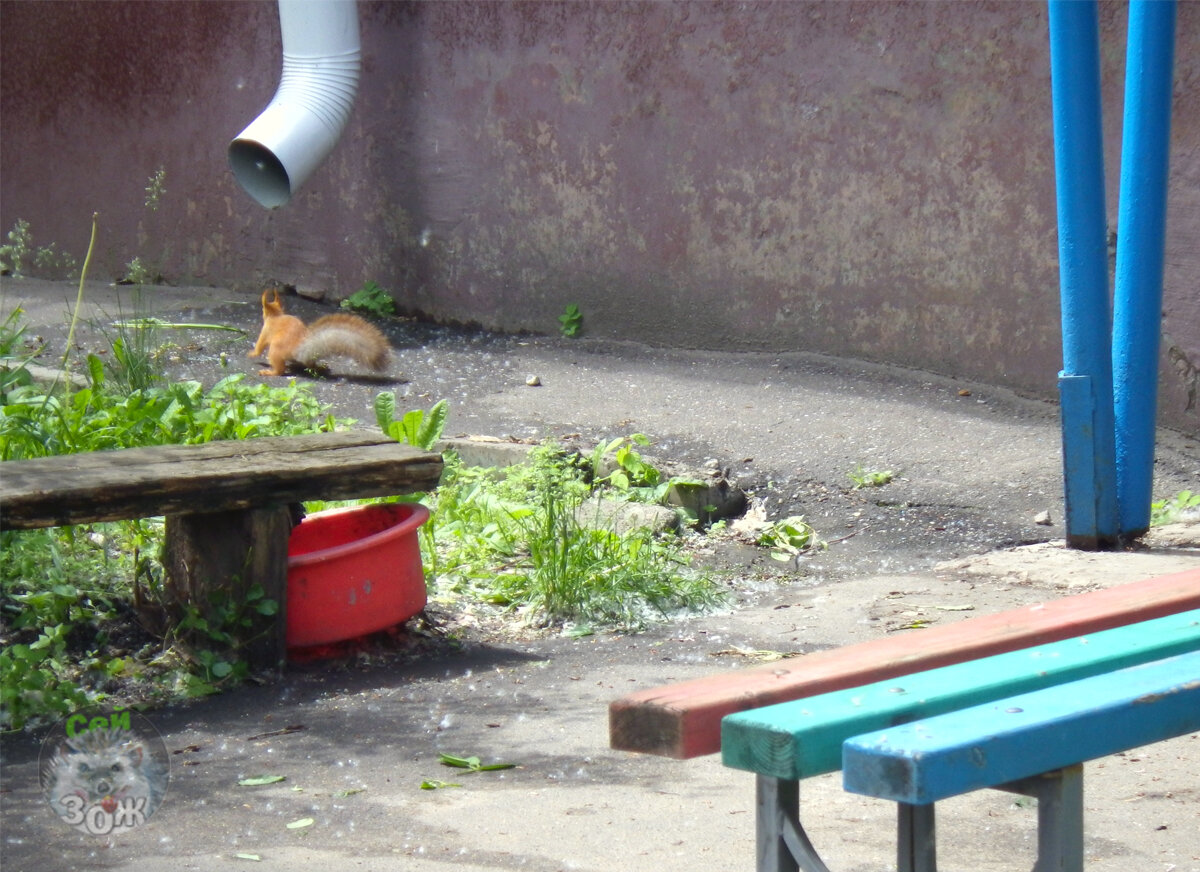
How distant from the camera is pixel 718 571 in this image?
4.69 m

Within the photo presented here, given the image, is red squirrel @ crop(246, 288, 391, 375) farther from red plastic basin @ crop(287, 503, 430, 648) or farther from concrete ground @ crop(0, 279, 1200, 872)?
red plastic basin @ crop(287, 503, 430, 648)

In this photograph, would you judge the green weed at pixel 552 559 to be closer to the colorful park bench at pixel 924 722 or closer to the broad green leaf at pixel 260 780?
the broad green leaf at pixel 260 780

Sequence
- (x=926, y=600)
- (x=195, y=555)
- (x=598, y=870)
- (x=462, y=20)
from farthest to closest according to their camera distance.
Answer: (x=462, y=20) → (x=926, y=600) → (x=195, y=555) → (x=598, y=870)

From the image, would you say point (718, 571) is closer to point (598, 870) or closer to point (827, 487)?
point (827, 487)

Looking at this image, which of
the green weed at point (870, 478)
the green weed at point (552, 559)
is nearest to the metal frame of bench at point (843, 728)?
the green weed at point (552, 559)

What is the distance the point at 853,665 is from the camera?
1.96m

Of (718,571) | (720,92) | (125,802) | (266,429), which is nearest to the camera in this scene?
(125,802)

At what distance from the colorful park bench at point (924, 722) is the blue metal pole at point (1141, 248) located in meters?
2.63

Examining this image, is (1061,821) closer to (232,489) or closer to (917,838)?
(917,838)

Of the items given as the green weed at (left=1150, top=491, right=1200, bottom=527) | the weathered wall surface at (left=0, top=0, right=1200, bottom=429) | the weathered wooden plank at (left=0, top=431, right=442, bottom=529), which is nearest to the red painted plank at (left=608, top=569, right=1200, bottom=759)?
the weathered wooden plank at (left=0, top=431, right=442, bottom=529)

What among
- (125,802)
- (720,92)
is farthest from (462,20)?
(125,802)

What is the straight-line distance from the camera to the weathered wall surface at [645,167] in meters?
6.27

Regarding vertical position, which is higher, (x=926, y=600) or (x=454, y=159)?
(x=454, y=159)

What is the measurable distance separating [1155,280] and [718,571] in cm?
170
